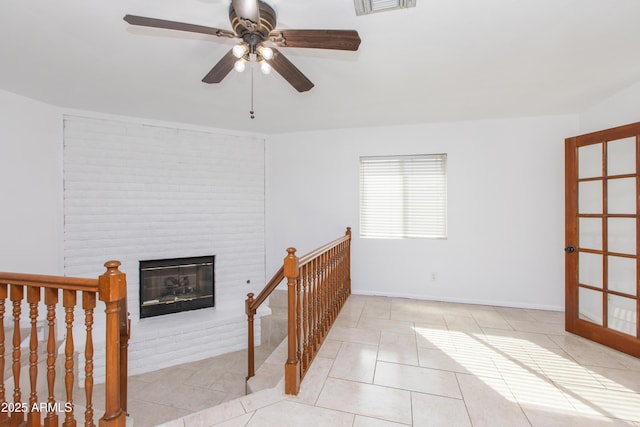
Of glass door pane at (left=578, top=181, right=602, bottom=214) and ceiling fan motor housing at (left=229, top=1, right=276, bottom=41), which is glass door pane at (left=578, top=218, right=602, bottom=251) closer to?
glass door pane at (left=578, top=181, right=602, bottom=214)

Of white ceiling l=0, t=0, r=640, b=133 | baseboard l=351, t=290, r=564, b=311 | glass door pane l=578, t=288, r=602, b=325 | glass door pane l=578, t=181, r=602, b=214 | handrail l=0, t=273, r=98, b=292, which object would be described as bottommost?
baseboard l=351, t=290, r=564, b=311

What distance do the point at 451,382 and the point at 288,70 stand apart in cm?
247

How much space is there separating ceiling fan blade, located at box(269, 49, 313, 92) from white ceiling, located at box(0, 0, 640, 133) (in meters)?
0.28

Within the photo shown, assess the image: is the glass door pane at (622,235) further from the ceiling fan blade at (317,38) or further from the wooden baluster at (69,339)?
the wooden baluster at (69,339)

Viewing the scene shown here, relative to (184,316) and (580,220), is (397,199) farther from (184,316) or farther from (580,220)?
(184,316)

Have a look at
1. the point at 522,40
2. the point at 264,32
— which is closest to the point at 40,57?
the point at 264,32

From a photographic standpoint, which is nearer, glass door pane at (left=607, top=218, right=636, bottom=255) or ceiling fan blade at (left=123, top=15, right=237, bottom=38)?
ceiling fan blade at (left=123, top=15, right=237, bottom=38)

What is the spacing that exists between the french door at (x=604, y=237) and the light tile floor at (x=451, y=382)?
0.25m

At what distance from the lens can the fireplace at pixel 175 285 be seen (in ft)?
12.2

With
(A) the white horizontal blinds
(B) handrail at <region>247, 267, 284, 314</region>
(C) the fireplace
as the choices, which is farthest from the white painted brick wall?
(A) the white horizontal blinds

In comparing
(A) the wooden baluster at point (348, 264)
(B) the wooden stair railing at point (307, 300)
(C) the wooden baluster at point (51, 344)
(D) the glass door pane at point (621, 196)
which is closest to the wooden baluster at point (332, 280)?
(B) the wooden stair railing at point (307, 300)

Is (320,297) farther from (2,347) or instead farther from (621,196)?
(621,196)

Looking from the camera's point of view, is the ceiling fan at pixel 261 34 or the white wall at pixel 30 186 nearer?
the ceiling fan at pixel 261 34

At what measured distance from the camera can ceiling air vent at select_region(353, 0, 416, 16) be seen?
1.56 metres
